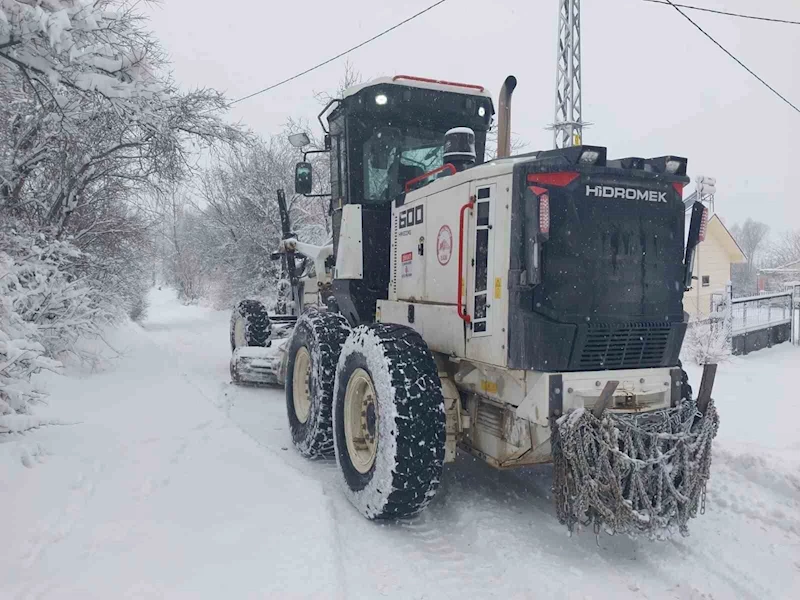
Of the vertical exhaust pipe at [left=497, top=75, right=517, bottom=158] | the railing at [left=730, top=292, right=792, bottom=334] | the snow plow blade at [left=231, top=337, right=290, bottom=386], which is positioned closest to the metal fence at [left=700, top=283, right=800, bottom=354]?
the railing at [left=730, top=292, right=792, bottom=334]

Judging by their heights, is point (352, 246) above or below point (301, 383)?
above

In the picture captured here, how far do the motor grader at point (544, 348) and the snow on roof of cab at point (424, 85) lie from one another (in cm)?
106

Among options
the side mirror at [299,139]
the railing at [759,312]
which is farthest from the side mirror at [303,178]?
the railing at [759,312]

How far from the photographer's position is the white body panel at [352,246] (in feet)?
17.5

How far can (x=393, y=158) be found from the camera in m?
5.46

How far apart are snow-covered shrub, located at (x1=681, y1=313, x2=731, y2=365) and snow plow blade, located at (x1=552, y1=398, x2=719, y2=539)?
23.5ft

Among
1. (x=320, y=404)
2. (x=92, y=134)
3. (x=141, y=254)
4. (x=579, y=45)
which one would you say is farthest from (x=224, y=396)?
(x=579, y=45)

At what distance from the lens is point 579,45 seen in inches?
492

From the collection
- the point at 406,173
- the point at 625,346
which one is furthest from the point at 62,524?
the point at 406,173

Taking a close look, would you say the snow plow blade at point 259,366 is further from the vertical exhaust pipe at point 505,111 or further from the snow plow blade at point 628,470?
the snow plow blade at point 628,470

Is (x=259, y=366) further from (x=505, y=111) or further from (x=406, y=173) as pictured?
(x=505, y=111)

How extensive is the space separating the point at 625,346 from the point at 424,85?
9.84 ft

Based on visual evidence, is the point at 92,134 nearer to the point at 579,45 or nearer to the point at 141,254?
the point at 141,254

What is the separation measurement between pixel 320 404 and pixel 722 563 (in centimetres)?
302
